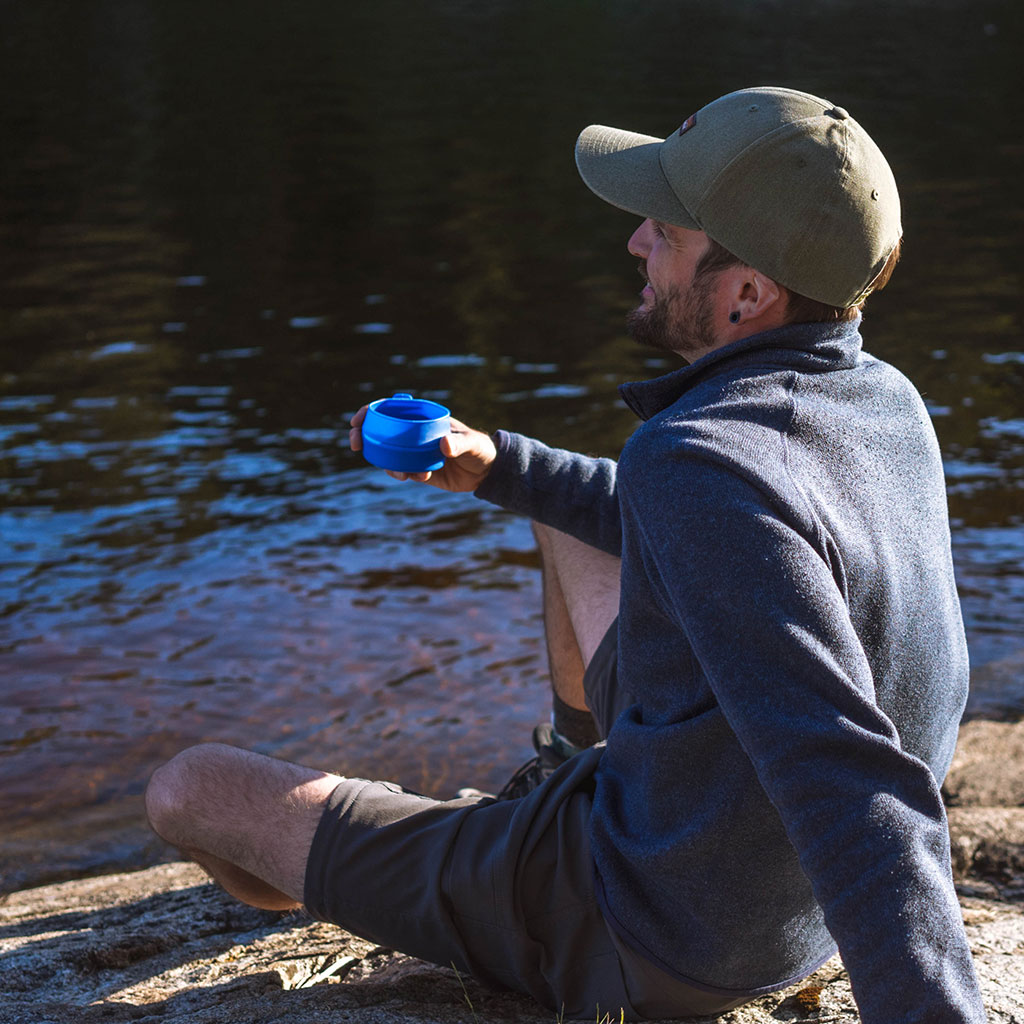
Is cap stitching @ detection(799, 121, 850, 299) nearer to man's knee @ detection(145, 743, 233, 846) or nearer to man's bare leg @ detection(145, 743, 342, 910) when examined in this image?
man's bare leg @ detection(145, 743, 342, 910)

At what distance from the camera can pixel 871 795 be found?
5.95 feet

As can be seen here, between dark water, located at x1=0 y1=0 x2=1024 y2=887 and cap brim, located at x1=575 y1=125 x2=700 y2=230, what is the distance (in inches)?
103

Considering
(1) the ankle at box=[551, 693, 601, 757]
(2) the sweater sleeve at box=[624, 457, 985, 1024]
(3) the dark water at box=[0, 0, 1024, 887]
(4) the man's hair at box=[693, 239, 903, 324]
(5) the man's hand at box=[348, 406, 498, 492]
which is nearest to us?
(2) the sweater sleeve at box=[624, 457, 985, 1024]


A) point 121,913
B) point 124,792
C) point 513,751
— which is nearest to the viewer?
point 121,913

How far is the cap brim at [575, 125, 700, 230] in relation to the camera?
7.92 ft

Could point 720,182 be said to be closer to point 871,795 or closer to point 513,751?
point 871,795

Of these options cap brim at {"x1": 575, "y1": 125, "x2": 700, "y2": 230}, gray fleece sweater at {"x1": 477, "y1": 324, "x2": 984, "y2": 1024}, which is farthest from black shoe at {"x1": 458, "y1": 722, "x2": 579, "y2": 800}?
cap brim at {"x1": 575, "y1": 125, "x2": 700, "y2": 230}

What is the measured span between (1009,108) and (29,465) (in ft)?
60.6

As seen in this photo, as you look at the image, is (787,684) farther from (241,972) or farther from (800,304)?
(241,972)

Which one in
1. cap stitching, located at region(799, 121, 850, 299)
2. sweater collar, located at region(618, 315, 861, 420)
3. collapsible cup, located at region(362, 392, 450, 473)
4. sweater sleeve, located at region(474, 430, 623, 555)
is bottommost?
sweater sleeve, located at region(474, 430, 623, 555)

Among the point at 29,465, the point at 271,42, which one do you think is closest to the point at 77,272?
the point at 29,465

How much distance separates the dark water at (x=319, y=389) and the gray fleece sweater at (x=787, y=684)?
2446mm

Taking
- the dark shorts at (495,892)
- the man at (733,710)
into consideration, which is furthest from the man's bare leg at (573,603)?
the dark shorts at (495,892)

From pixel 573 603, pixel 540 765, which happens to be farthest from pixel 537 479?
pixel 540 765
